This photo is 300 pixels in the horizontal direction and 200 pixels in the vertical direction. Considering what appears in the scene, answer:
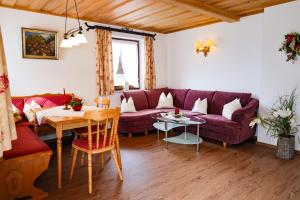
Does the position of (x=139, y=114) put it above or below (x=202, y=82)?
below

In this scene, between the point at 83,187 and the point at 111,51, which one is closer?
the point at 83,187

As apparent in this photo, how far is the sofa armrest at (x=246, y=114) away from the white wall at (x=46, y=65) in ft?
8.90

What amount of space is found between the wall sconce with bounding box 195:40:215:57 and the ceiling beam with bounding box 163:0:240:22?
2.32ft

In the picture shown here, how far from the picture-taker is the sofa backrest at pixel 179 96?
5258 millimetres

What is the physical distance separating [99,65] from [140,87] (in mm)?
1423

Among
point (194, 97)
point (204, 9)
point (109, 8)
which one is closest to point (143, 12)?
point (109, 8)

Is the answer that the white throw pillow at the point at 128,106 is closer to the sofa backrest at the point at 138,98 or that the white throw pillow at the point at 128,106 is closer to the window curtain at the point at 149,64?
the sofa backrest at the point at 138,98

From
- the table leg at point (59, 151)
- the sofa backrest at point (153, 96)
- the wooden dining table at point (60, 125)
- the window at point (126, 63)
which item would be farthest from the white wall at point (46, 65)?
the table leg at point (59, 151)

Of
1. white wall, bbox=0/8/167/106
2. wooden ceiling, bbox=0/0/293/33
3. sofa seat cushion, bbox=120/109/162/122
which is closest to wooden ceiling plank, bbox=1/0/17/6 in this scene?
wooden ceiling, bbox=0/0/293/33

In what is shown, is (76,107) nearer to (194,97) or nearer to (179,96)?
(194,97)

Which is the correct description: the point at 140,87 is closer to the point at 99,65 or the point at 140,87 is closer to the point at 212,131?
the point at 99,65

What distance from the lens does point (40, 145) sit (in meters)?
2.28

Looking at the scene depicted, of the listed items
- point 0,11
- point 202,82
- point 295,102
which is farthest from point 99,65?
point 295,102

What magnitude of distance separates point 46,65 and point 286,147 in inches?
169
